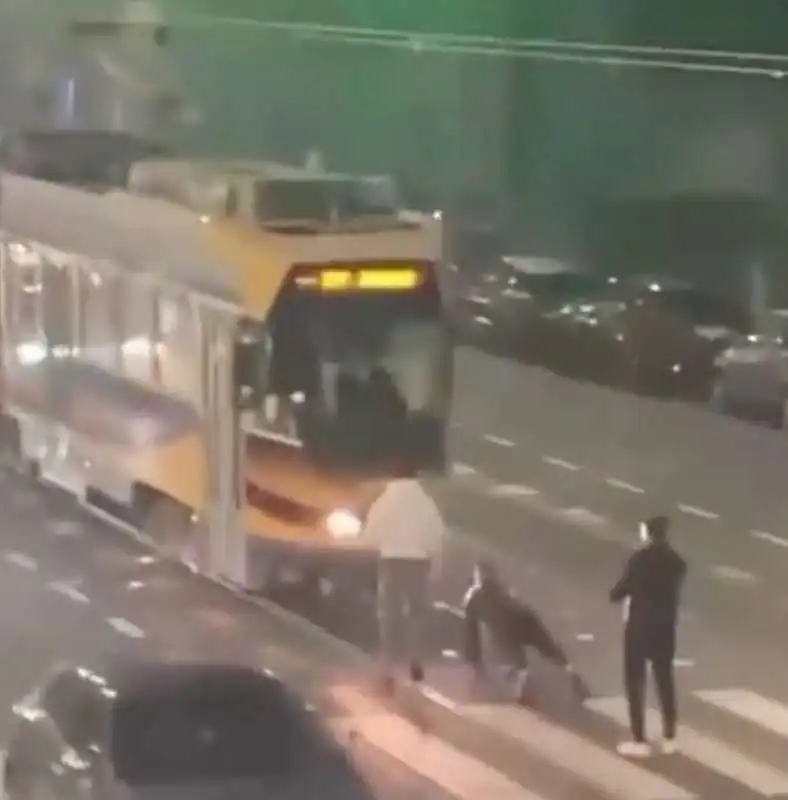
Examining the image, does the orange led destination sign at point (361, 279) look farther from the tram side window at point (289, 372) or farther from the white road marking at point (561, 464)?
the white road marking at point (561, 464)

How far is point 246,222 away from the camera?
1.10m

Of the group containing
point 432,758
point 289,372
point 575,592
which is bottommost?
point 432,758

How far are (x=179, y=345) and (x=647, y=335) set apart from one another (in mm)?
303

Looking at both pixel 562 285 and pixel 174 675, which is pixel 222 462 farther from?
pixel 562 285

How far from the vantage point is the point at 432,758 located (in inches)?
42.4

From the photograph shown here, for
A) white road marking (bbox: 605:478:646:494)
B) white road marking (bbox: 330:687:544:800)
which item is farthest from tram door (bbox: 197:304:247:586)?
white road marking (bbox: 605:478:646:494)

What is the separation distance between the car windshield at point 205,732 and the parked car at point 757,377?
33 cm

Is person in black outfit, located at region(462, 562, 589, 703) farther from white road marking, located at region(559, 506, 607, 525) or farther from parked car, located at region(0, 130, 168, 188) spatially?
parked car, located at region(0, 130, 168, 188)

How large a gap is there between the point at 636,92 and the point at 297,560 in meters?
0.36

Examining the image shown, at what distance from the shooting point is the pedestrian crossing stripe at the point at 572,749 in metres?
1.05

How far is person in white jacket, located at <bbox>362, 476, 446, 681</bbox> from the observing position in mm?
1087

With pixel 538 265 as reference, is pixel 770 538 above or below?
below

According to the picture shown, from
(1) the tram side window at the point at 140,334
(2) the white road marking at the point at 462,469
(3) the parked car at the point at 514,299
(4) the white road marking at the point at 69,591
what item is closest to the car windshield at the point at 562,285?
(3) the parked car at the point at 514,299

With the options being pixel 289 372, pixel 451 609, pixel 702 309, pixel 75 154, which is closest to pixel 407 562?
pixel 451 609
